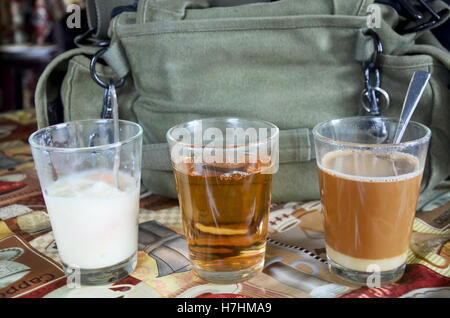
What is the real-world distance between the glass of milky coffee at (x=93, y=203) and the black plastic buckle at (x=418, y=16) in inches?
13.7

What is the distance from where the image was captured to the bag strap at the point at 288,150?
56 cm

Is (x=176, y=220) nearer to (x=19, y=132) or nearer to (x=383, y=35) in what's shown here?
(x=383, y=35)

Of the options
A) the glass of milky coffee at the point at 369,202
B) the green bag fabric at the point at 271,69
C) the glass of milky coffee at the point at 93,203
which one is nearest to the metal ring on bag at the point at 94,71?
the green bag fabric at the point at 271,69

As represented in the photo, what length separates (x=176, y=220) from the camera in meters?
0.56

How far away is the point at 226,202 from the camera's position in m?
0.42

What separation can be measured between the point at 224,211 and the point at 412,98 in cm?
23

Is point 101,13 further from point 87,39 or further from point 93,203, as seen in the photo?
point 93,203

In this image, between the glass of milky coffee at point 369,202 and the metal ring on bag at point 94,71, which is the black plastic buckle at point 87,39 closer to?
the metal ring on bag at point 94,71

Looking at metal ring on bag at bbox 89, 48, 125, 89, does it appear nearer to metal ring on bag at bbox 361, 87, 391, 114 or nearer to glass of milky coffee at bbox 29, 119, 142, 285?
glass of milky coffee at bbox 29, 119, 142, 285

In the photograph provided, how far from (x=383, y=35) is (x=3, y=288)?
A: 0.47 meters

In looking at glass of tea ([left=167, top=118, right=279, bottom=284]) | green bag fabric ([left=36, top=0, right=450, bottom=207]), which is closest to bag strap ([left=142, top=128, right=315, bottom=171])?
green bag fabric ([left=36, top=0, right=450, bottom=207])

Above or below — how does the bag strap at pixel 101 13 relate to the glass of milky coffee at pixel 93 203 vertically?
above
